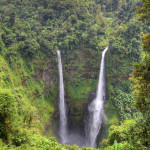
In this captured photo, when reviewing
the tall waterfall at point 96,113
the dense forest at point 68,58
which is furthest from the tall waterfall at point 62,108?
the tall waterfall at point 96,113

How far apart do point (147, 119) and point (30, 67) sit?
54.1 feet

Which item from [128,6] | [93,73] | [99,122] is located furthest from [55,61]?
[128,6]

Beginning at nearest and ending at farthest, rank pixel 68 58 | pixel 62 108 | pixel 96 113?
pixel 96 113
pixel 62 108
pixel 68 58

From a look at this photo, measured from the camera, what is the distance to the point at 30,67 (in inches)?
780

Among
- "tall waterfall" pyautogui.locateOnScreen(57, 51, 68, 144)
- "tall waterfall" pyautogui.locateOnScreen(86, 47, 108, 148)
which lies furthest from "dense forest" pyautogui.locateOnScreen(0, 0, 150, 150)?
"tall waterfall" pyautogui.locateOnScreen(86, 47, 108, 148)

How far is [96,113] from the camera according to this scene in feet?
72.0

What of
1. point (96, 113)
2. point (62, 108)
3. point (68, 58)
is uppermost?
point (68, 58)

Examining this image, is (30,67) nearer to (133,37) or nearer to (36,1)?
(36,1)

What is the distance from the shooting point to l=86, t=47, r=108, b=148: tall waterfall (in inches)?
832

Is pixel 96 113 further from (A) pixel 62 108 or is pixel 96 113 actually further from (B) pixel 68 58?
(B) pixel 68 58

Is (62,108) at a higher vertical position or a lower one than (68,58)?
lower

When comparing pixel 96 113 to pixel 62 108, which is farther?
pixel 62 108

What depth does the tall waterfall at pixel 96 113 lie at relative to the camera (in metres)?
21.1

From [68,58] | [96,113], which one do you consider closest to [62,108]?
[96,113]
